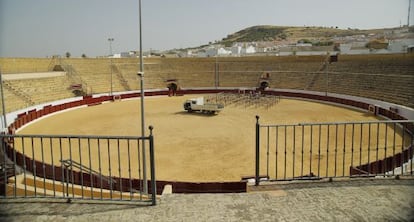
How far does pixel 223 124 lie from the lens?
2233 cm

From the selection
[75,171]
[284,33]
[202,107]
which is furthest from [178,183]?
[284,33]

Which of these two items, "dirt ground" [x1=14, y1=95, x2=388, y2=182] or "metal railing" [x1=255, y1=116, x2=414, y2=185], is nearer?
"metal railing" [x1=255, y1=116, x2=414, y2=185]

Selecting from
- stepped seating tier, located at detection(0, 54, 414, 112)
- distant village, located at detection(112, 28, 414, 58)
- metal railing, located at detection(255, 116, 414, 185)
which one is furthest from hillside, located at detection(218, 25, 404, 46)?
metal railing, located at detection(255, 116, 414, 185)

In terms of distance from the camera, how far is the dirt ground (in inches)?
520

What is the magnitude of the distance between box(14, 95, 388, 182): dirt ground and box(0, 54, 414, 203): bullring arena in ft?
0.25

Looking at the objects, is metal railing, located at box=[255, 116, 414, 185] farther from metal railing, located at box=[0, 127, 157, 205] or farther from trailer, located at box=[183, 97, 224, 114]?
trailer, located at box=[183, 97, 224, 114]

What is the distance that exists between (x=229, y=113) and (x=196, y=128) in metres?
6.52

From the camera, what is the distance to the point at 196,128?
21125 millimetres

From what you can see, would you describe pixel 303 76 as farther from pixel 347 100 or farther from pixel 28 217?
pixel 28 217

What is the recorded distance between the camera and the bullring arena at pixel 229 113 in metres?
12.4

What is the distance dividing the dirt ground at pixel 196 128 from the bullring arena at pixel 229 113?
77 millimetres

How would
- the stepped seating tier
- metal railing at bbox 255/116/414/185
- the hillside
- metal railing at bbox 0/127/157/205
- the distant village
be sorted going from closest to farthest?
metal railing at bbox 0/127/157/205
metal railing at bbox 255/116/414/185
the stepped seating tier
the distant village
the hillside

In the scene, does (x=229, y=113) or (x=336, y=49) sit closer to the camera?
(x=229, y=113)

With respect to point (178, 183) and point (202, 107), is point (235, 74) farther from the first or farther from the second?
point (178, 183)
